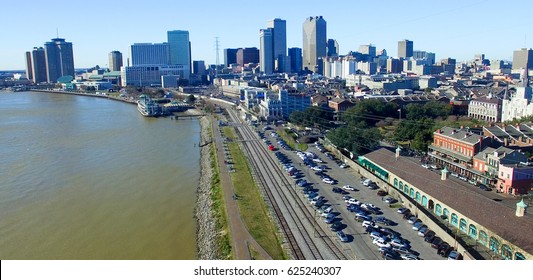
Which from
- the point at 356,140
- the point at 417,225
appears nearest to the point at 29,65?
the point at 356,140

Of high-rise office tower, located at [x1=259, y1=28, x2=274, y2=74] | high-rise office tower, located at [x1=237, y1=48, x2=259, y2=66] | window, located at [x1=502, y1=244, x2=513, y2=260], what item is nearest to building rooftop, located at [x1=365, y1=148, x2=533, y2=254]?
window, located at [x1=502, y1=244, x2=513, y2=260]

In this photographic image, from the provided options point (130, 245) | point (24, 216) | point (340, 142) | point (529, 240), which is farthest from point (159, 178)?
point (529, 240)

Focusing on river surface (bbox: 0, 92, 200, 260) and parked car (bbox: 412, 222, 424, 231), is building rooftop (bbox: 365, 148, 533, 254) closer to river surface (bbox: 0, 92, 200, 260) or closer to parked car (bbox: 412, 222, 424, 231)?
parked car (bbox: 412, 222, 424, 231)

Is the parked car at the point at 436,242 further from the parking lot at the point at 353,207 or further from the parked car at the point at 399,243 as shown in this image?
the parked car at the point at 399,243

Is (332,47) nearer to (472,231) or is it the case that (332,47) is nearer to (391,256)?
(472,231)

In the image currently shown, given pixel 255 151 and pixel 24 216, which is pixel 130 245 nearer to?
pixel 24 216
